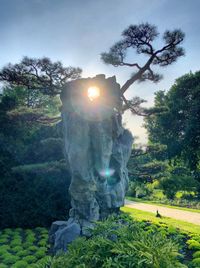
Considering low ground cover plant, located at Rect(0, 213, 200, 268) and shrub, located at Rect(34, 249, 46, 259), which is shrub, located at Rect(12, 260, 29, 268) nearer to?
shrub, located at Rect(34, 249, 46, 259)

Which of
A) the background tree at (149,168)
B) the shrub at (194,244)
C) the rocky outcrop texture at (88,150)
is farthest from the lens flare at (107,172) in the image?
the shrub at (194,244)

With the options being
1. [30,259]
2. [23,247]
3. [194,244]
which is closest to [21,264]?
[30,259]

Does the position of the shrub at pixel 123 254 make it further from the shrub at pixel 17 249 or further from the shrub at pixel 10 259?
the shrub at pixel 17 249

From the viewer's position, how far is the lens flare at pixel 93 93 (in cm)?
1456

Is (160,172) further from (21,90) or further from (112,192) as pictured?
(21,90)

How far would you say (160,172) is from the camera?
18500 millimetres

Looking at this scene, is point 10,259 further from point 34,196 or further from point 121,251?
point 121,251

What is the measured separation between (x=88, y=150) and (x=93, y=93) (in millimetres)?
3012

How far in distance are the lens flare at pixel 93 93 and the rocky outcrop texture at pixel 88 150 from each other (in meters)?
0.17

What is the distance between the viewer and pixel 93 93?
14.8 m

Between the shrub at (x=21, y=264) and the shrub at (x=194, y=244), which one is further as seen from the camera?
the shrub at (x=194, y=244)

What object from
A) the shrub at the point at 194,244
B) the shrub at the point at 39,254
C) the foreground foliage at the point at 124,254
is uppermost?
the foreground foliage at the point at 124,254

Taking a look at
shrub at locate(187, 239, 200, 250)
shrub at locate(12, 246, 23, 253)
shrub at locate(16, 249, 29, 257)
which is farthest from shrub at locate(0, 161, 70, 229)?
shrub at locate(187, 239, 200, 250)

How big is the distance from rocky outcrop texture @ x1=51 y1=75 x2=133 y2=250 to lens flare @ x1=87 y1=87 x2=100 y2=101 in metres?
0.17
